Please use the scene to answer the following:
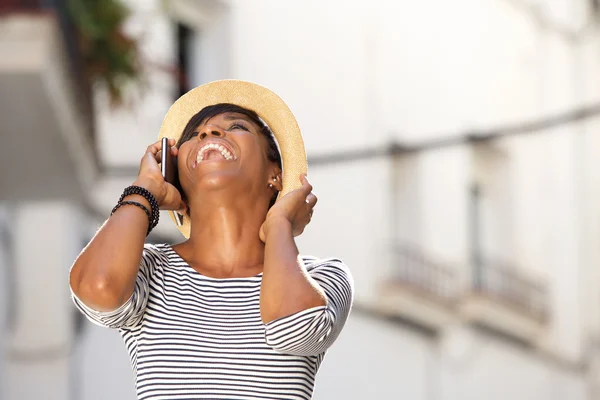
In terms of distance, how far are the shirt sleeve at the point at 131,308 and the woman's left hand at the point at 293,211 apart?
0.55 feet

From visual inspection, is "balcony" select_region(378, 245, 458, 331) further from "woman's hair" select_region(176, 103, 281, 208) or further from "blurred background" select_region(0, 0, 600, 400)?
"woman's hair" select_region(176, 103, 281, 208)

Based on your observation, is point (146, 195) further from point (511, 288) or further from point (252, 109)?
point (511, 288)

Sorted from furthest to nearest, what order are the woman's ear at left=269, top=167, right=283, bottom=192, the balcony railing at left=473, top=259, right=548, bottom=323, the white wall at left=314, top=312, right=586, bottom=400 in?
the balcony railing at left=473, top=259, right=548, bottom=323
the white wall at left=314, top=312, right=586, bottom=400
the woman's ear at left=269, top=167, right=283, bottom=192

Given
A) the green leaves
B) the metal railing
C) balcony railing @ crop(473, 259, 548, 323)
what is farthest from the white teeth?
balcony railing @ crop(473, 259, 548, 323)

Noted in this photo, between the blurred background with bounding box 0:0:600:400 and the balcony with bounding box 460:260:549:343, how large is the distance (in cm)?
2

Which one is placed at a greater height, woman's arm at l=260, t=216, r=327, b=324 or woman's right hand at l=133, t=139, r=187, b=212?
woman's right hand at l=133, t=139, r=187, b=212

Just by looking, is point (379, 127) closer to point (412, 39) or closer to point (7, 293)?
point (412, 39)

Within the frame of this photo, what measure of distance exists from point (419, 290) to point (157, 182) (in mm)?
7434

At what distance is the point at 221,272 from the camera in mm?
1677

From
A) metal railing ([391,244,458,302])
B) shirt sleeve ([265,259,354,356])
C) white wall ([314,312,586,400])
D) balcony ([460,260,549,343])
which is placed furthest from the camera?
balcony ([460,260,549,343])

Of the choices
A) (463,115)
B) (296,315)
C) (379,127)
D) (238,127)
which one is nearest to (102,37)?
(238,127)

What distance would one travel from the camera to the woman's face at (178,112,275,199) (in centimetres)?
168

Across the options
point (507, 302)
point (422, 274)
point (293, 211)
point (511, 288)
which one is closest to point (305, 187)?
point (293, 211)

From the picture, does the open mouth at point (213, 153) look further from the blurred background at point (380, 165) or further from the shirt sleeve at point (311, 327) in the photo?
the blurred background at point (380, 165)
